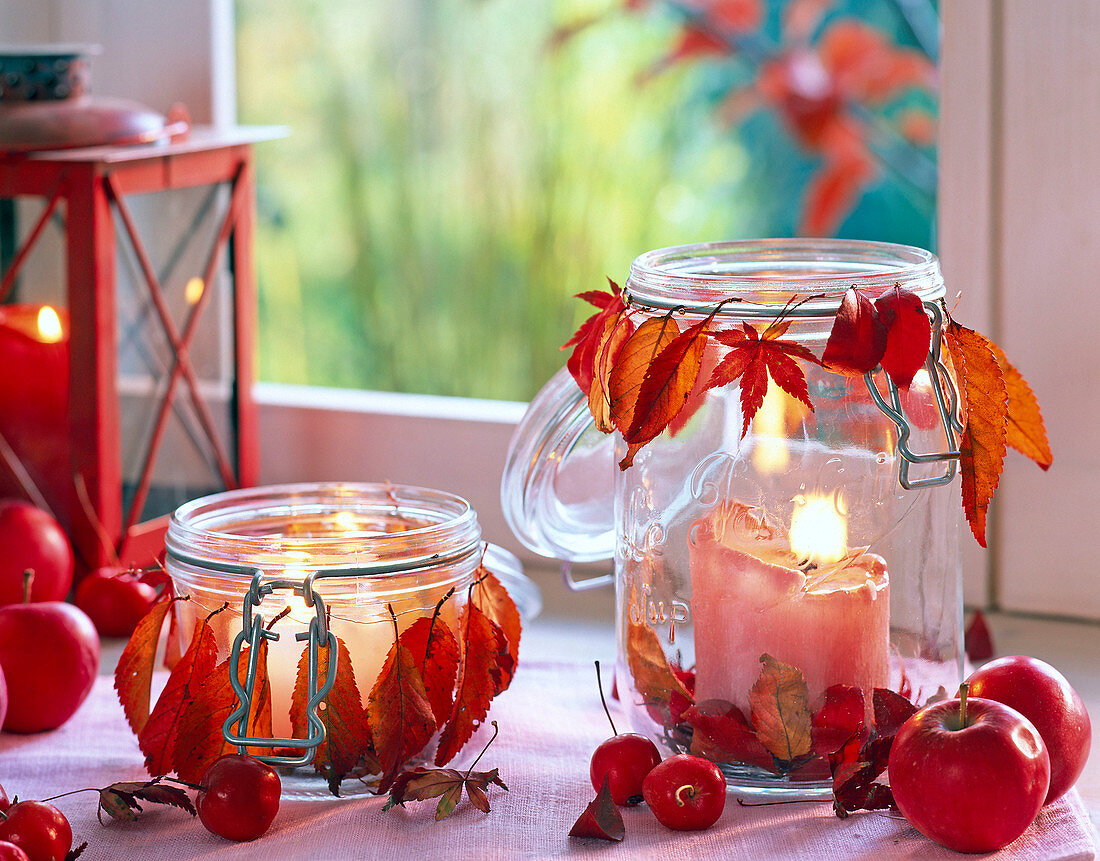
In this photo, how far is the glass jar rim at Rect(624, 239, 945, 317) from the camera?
Answer: 54cm

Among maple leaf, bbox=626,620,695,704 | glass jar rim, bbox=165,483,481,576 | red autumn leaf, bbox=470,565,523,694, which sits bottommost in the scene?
maple leaf, bbox=626,620,695,704

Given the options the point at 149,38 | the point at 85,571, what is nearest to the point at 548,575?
the point at 85,571

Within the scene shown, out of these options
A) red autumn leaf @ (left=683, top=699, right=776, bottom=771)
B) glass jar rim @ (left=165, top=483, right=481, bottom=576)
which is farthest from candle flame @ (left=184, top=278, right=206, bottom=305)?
red autumn leaf @ (left=683, top=699, right=776, bottom=771)

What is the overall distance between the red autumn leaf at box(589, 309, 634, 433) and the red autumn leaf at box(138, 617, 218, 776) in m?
0.18

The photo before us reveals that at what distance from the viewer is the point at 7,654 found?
65 centimetres

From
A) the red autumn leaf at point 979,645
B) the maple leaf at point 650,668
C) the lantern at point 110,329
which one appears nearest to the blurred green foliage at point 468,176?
the lantern at point 110,329

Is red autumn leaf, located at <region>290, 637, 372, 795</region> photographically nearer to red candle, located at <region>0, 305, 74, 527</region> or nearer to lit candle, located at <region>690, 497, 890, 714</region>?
lit candle, located at <region>690, 497, 890, 714</region>

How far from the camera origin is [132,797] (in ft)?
1.79

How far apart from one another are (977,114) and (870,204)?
27.6 inches

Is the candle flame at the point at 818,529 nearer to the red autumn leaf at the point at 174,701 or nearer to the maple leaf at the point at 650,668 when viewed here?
the maple leaf at the point at 650,668

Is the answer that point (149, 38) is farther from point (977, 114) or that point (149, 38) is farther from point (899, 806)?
point (899, 806)

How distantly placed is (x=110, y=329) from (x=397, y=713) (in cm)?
39

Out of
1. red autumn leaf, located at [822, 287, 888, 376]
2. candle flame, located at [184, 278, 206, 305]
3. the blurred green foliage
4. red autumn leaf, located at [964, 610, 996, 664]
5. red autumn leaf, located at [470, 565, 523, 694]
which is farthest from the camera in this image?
the blurred green foliage

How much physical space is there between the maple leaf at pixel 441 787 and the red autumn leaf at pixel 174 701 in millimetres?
93
